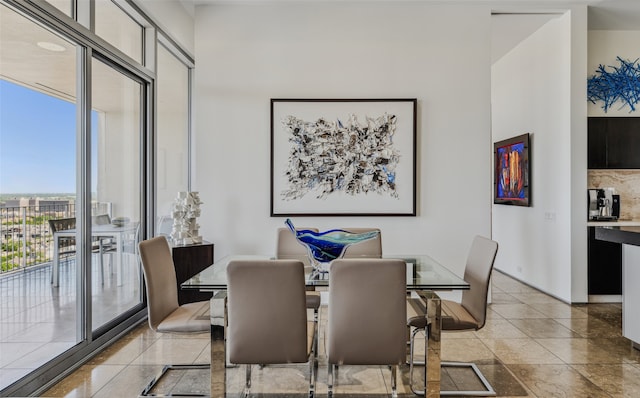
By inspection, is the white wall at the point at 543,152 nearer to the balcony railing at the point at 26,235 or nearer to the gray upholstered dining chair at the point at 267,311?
the gray upholstered dining chair at the point at 267,311

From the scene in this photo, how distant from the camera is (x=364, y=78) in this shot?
4.74 metres

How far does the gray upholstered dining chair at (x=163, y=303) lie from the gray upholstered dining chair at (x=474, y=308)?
52.0 inches

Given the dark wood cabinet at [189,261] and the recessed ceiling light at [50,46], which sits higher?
the recessed ceiling light at [50,46]

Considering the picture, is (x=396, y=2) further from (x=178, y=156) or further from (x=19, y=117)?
(x=19, y=117)

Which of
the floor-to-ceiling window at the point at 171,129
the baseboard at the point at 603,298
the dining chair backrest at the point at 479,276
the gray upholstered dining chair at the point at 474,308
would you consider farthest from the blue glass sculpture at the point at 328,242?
the baseboard at the point at 603,298

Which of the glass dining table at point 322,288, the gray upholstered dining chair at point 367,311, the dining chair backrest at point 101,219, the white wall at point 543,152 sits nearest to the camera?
the gray upholstered dining chair at point 367,311

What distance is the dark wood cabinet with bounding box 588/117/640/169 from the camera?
→ 5.10 m

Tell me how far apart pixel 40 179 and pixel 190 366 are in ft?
5.20

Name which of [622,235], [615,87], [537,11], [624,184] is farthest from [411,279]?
[615,87]

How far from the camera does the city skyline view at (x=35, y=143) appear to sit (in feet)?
8.21

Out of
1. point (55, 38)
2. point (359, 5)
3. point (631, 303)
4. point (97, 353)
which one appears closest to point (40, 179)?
point (55, 38)

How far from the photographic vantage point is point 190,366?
3168 millimetres

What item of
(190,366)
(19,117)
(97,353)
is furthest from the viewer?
(97,353)

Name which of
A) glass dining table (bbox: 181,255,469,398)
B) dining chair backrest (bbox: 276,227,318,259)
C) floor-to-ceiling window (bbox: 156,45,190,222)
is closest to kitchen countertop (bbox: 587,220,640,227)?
glass dining table (bbox: 181,255,469,398)
